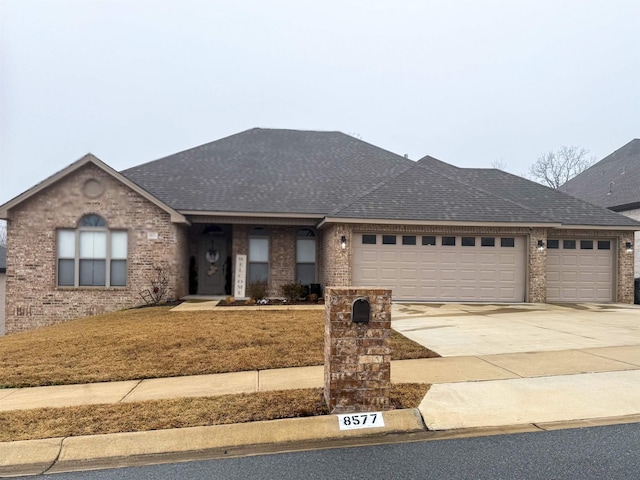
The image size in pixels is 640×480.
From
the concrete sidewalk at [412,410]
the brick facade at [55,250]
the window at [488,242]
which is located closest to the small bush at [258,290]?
the brick facade at [55,250]

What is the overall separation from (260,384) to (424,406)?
2194 millimetres

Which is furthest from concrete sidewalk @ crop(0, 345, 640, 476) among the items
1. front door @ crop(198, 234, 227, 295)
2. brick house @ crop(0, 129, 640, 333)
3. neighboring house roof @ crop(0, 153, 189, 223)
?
front door @ crop(198, 234, 227, 295)

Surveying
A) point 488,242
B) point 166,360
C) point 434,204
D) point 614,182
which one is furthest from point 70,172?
point 614,182

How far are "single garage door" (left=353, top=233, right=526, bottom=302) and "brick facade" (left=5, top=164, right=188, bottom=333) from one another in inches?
278

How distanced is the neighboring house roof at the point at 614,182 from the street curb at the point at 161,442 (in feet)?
69.0

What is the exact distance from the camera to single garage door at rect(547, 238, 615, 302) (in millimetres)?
15648

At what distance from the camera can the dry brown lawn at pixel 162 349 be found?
6.59 m

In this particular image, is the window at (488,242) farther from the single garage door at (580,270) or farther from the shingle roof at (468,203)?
the single garage door at (580,270)

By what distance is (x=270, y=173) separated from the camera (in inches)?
720

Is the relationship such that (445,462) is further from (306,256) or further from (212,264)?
(212,264)

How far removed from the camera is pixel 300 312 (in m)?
12.2

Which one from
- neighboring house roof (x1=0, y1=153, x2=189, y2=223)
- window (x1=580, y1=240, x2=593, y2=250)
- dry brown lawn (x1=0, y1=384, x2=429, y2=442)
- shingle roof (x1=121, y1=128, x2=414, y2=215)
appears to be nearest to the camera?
dry brown lawn (x1=0, y1=384, x2=429, y2=442)

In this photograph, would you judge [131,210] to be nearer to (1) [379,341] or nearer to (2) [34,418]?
(2) [34,418]

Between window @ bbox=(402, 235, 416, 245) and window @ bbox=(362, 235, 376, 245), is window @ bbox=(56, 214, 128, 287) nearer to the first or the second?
window @ bbox=(362, 235, 376, 245)
